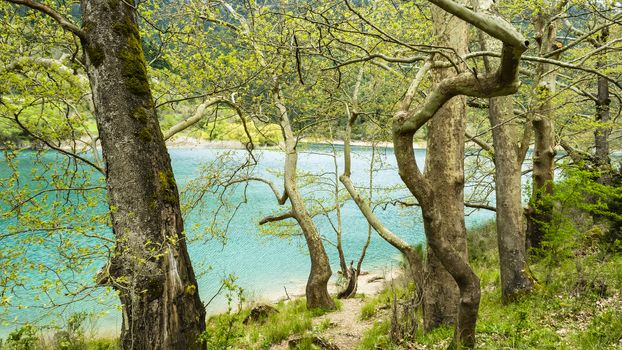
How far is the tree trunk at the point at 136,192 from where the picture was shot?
3.36 m

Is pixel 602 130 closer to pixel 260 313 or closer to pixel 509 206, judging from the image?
pixel 509 206

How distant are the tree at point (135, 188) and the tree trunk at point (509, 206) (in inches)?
227

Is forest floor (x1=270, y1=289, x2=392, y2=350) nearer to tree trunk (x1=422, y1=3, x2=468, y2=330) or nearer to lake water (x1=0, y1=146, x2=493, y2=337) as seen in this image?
tree trunk (x1=422, y1=3, x2=468, y2=330)

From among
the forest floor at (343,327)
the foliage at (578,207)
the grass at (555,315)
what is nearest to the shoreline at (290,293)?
the forest floor at (343,327)

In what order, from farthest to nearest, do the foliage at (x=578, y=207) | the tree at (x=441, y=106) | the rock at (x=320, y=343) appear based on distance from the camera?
the foliage at (x=578, y=207), the rock at (x=320, y=343), the tree at (x=441, y=106)

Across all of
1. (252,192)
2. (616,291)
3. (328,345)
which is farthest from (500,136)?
(252,192)

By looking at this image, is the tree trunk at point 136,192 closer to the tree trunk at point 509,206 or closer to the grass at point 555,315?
the grass at point 555,315

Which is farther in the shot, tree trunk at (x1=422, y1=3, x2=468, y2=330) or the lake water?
the lake water

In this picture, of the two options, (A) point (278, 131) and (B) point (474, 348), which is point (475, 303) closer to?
(B) point (474, 348)

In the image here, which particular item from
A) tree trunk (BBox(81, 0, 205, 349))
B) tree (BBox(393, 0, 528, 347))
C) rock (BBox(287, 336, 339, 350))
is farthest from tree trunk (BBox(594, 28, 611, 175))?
tree trunk (BBox(81, 0, 205, 349))

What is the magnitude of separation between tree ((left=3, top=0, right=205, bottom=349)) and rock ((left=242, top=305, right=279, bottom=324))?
594cm

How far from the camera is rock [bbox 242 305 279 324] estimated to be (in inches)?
368

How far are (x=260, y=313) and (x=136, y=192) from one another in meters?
6.80

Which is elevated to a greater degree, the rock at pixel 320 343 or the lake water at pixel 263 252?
the rock at pixel 320 343
